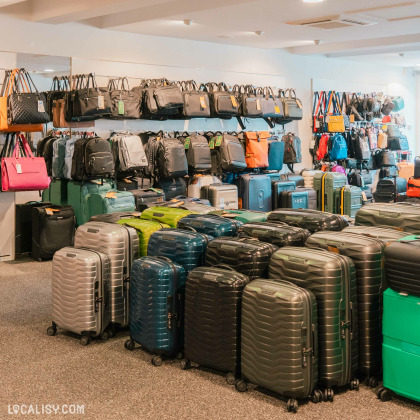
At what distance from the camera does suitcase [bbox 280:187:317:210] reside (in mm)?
9375

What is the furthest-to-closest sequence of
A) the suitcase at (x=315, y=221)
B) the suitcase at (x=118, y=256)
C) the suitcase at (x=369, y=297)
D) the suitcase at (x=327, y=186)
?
the suitcase at (x=327, y=186) → the suitcase at (x=118, y=256) → the suitcase at (x=315, y=221) → the suitcase at (x=369, y=297)

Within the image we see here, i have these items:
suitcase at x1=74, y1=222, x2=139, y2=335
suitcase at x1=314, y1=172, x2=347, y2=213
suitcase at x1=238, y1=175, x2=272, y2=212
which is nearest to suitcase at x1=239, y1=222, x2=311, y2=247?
suitcase at x1=74, y1=222, x2=139, y2=335

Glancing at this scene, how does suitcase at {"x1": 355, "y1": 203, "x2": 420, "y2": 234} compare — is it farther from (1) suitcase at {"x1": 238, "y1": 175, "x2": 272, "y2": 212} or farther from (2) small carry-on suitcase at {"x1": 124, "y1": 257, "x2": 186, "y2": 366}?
(1) suitcase at {"x1": 238, "y1": 175, "x2": 272, "y2": 212}

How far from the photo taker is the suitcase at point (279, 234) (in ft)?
14.6

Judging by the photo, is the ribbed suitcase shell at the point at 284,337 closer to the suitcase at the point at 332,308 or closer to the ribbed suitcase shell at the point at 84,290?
the suitcase at the point at 332,308

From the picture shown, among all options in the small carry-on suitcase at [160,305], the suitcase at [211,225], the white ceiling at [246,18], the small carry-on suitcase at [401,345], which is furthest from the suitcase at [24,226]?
the small carry-on suitcase at [401,345]

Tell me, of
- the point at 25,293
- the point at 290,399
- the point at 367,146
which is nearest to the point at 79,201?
the point at 25,293

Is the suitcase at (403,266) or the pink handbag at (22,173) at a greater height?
the pink handbag at (22,173)

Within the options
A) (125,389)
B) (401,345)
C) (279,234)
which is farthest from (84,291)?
(401,345)

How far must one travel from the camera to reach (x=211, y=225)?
4.89 meters

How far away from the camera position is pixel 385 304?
3.82 m

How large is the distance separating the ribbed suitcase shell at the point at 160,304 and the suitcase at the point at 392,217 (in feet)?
4.76

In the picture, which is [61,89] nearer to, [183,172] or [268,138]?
[183,172]

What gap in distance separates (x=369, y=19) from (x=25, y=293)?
17.0ft
